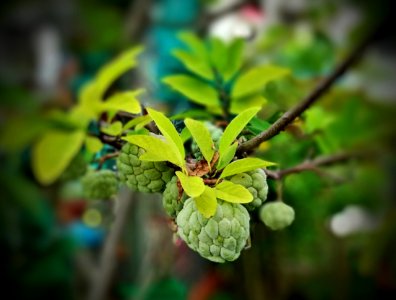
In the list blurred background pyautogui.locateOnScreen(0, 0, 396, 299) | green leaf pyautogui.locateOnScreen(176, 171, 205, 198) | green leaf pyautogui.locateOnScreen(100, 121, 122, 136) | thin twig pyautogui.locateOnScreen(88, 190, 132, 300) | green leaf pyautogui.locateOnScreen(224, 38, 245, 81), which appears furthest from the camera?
thin twig pyautogui.locateOnScreen(88, 190, 132, 300)

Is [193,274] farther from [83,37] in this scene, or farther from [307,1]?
[307,1]

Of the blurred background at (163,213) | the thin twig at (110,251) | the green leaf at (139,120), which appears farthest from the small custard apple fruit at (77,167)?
the thin twig at (110,251)

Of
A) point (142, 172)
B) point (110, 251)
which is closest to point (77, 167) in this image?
point (142, 172)

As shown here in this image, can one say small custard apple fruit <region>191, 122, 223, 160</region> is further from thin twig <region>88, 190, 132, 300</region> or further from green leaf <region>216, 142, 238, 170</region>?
thin twig <region>88, 190, 132, 300</region>

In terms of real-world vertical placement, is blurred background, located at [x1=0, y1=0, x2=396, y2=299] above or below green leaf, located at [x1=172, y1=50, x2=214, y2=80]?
below

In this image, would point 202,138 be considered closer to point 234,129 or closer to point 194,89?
point 234,129

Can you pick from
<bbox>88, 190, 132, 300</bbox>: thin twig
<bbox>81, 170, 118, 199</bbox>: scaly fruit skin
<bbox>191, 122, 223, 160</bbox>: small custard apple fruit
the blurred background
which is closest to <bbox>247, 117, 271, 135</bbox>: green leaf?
<bbox>191, 122, 223, 160</bbox>: small custard apple fruit

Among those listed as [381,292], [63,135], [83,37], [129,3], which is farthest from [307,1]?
[63,135]
